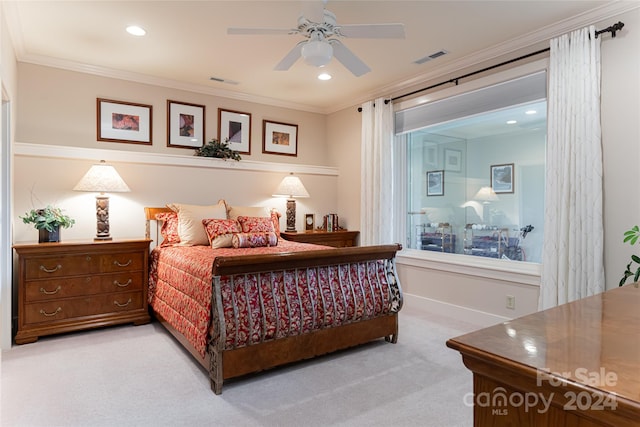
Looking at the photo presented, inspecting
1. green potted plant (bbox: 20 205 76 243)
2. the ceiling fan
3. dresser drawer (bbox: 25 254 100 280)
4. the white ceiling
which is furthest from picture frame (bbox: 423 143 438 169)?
green potted plant (bbox: 20 205 76 243)

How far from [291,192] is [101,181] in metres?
2.19

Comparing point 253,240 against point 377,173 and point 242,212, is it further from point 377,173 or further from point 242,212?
point 377,173

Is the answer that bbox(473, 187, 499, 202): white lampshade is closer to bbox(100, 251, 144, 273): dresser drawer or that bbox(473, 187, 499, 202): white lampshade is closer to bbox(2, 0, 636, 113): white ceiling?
bbox(2, 0, 636, 113): white ceiling

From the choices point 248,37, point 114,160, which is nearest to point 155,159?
point 114,160

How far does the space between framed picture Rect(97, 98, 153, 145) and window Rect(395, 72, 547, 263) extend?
3.05m

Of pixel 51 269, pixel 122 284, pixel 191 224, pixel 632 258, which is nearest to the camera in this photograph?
pixel 632 258

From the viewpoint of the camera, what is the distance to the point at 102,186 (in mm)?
3633

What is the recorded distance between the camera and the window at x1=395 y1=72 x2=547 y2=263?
11.7 ft

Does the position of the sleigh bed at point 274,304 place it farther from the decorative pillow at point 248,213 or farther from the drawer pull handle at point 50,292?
the decorative pillow at point 248,213

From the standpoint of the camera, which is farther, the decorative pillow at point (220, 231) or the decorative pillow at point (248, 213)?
the decorative pillow at point (248, 213)

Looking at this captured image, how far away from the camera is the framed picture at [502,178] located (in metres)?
3.79

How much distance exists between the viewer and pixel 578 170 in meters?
2.96

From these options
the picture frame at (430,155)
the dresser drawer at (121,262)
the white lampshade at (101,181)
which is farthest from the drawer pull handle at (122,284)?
the picture frame at (430,155)

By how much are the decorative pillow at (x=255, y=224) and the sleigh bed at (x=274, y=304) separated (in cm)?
62
